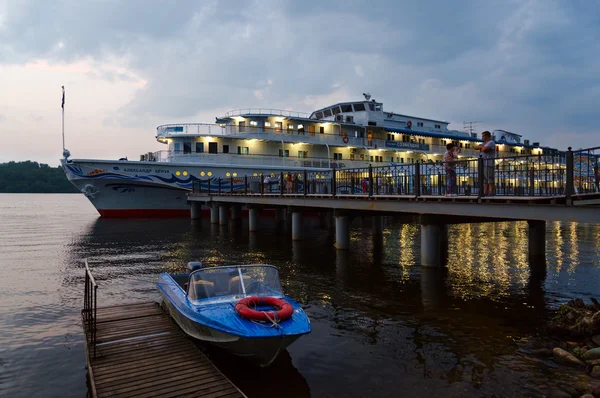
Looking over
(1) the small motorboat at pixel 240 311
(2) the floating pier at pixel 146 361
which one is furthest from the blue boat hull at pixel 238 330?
(2) the floating pier at pixel 146 361

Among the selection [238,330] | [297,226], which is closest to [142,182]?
[297,226]

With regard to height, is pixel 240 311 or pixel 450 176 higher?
pixel 450 176

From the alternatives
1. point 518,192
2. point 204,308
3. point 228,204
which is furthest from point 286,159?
point 204,308

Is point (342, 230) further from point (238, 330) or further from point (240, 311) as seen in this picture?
point (238, 330)

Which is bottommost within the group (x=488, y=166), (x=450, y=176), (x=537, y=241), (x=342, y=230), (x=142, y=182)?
(x=537, y=241)

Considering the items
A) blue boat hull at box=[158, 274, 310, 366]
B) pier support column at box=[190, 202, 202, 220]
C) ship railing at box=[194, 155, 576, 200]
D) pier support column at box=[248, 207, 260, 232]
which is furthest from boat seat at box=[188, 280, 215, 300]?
pier support column at box=[190, 202, 202, 220]

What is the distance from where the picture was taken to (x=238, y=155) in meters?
43.7

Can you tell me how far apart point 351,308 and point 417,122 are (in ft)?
170

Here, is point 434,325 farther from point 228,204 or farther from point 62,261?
point 228,204

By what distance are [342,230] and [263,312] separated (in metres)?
14.2

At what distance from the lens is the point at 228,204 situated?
3728cm

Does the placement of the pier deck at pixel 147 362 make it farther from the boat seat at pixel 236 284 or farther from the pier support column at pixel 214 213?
the pier support column at pixel 214 213

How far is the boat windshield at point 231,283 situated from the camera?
919cm

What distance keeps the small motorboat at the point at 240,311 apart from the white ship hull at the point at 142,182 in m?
29.2
